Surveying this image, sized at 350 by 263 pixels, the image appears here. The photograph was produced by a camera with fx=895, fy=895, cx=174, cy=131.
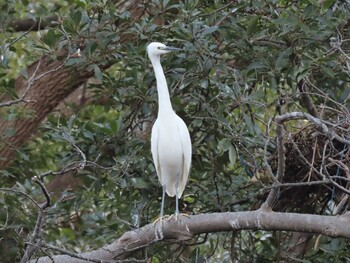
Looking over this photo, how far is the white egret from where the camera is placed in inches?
167

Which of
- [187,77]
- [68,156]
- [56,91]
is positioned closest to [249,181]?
[187,77]

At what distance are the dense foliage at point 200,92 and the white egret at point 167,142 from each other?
0.12m

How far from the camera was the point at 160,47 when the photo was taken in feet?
14.0

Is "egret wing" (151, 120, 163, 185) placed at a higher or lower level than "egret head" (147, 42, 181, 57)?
lower

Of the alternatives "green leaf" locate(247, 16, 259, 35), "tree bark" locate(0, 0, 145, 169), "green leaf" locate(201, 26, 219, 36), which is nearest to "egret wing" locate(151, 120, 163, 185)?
"green leaf" locate(201, 26, 219, 36)

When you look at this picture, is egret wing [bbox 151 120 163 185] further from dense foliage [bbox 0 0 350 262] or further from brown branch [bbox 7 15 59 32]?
brown branch [bbox 7 15 59 32]

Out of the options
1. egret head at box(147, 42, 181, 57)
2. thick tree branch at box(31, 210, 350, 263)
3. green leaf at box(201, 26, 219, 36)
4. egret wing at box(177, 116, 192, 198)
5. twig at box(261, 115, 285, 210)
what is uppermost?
twig at box(261, 115, 285, 210)

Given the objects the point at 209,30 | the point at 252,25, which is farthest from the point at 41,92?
the point at 252,25

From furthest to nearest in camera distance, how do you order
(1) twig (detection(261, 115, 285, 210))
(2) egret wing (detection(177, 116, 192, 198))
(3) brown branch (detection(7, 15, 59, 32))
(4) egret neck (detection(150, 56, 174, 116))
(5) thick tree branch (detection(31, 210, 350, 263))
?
1. (3) brown branch (detection(7, 15, 59, 32))
2. (2) egret wing (detection(177, 116, 192, 198))
3. (4) egret neck (detection(150, 56, 174, 116))
4. (5) thick tree branch (detection(31, 210, 350, 263))
5. (1) twig (detection(261, 115, 285, 210))

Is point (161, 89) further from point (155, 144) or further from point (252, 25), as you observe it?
point (252, 25)

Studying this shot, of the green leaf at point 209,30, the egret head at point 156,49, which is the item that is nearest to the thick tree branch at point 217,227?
the egret head at point 156,49

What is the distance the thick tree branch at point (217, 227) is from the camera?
337 centimetres

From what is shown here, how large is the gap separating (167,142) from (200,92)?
38 cm

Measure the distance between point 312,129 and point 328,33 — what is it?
492mm
